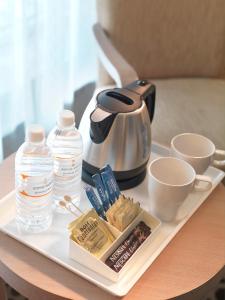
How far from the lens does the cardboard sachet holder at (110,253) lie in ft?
2.67

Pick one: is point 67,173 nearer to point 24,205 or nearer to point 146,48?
point 24,205

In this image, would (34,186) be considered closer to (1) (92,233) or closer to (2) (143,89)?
(1) (92,233)

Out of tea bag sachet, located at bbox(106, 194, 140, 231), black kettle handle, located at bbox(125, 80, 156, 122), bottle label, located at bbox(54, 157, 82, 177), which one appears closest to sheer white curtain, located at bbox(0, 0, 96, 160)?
black kettle handle, located at bbox(125, 80, 156, 122)

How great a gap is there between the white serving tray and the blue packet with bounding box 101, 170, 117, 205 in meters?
0.10

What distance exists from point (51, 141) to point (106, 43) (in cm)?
57

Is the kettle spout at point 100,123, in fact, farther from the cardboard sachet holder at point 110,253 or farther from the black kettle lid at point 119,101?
the cardboard sachet holder at point 110,253

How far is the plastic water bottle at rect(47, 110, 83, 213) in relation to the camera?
35.9 inches

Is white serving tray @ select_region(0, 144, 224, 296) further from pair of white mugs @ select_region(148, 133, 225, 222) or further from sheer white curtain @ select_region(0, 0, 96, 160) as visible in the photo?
sheer white curtain @ select_region(0, 0, 96, 160)

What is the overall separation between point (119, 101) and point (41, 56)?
664 millimetres

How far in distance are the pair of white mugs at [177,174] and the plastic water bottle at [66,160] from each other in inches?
5.7

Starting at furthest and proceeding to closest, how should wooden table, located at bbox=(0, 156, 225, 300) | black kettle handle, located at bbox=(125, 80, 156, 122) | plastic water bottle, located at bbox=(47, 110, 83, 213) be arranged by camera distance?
1. black kettle handle, located at bbox=(125, 80, 156, 122)
2. plastic water bottle, located at bbox=(47, 110, 83, 213)
3. wooden table, located at bbox=(0, 156, 225, 300)

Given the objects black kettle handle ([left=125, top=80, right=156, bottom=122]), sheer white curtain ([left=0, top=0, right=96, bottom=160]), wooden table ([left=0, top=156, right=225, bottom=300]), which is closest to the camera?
wooden table ([left=0, top=156, right=225, bottom=300])

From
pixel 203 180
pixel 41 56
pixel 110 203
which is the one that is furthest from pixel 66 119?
pixel 41 56

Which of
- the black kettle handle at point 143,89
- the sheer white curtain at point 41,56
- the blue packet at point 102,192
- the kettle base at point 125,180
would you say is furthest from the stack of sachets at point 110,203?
the sheer white curtain at point 41,56
